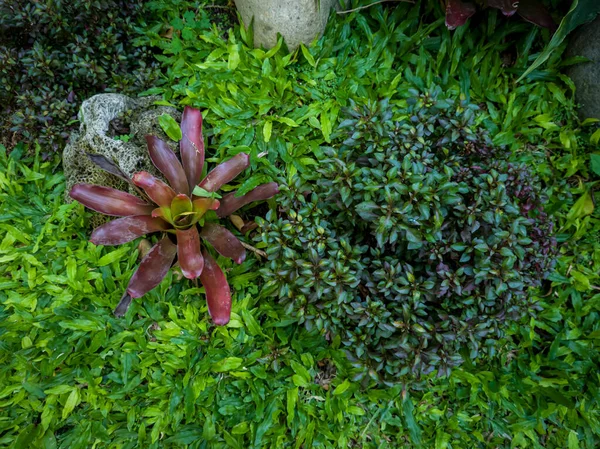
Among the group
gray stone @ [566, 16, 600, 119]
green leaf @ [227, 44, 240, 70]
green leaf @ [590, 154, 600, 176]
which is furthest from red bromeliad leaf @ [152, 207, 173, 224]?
gray stone @ [566, 16, 600, 119]

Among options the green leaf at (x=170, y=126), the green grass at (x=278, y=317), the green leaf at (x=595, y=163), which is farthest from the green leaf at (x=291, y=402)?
the green leaf at (x=595, y=163)

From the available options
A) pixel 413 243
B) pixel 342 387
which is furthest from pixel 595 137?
pixel 342 387

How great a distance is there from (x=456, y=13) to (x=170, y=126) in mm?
1862

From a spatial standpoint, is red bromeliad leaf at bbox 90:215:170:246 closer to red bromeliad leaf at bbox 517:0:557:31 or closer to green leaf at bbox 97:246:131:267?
green leaf at bbox 97:246:131:267

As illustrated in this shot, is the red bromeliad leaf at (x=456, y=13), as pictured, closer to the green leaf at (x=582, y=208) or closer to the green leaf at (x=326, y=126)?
the green leaf at (x=326, y=126)

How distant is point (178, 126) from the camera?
2580 millimetres

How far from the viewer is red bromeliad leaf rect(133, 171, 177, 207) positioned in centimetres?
214

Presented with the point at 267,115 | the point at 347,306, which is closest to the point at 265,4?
the point at 267,115

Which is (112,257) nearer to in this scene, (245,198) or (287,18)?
(245,198)

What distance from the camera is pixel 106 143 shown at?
248 centimetres

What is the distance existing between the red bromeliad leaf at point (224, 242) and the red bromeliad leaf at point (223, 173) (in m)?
0.22

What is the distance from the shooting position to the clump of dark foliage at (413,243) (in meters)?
1.94

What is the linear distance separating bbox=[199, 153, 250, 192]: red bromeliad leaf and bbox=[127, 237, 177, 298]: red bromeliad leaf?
0.39 meters

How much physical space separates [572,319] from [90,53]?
3445 mm
